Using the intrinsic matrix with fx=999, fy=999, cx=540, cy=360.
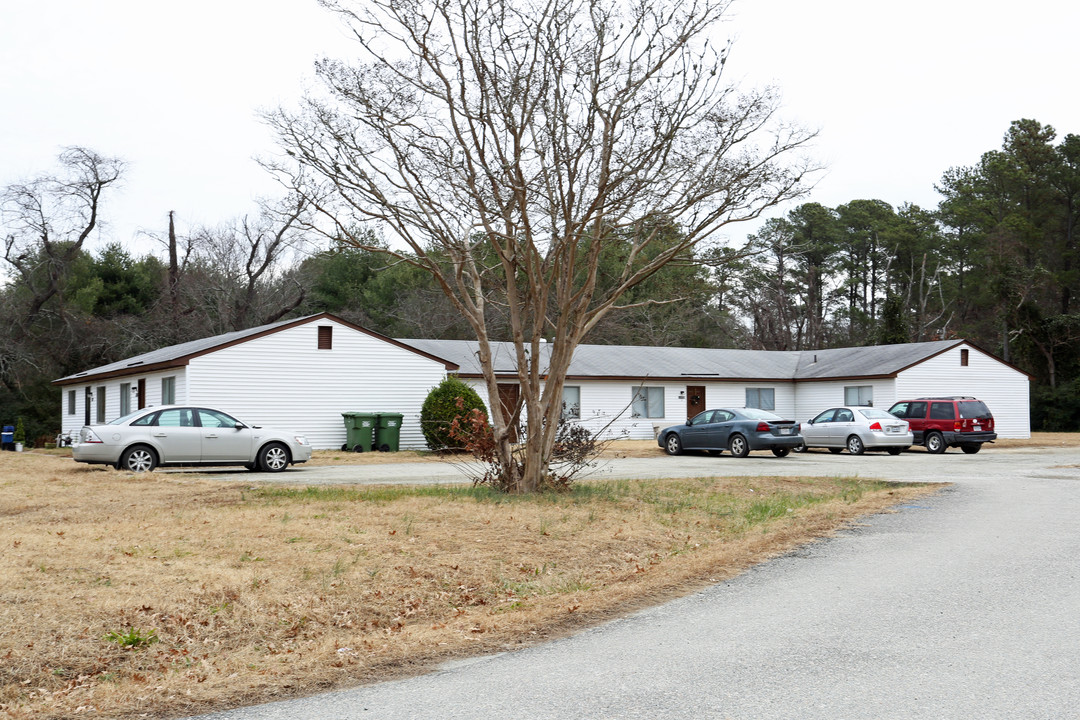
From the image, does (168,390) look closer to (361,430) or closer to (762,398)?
(361,430)

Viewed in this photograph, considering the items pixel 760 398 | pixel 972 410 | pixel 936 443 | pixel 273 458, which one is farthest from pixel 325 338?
pixel 760 398

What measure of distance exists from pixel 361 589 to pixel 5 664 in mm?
2630

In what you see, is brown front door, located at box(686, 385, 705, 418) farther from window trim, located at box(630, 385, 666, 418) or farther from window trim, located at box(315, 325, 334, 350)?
window trim, located at box(315, 325, 334, 350)

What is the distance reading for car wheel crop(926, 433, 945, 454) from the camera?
1155 inches

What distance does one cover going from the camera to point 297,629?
679 centimetres

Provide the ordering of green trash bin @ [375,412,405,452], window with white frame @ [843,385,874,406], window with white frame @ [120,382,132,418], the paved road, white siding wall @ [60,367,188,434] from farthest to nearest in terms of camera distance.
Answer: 1. window with white frame @ [843,385,874,406]
2. window with white frame @ [120,382,132,418]
3. green trash bin @ [375,412,405,452]
4. white siding wall @ [60,367,188,434]
5. the paved road

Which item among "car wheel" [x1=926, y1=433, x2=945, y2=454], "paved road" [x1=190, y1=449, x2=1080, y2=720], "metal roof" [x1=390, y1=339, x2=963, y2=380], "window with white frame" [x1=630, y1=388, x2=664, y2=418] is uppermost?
"metal roof" [x1=390, y1=339, x2=963, y2=380]

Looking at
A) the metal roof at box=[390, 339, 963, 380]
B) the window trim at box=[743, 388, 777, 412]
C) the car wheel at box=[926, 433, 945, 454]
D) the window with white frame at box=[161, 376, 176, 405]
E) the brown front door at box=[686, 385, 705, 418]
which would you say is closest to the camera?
the window with white frame at box=[161, 376, 176, 405]

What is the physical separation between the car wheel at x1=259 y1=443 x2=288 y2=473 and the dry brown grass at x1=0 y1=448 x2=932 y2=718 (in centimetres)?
679

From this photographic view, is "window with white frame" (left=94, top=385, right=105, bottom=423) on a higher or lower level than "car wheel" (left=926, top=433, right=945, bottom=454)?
higher

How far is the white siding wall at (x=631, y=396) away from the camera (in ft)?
121

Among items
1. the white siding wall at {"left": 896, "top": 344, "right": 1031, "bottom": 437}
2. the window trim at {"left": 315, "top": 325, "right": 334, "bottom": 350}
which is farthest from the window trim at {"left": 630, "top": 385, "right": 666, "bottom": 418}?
the window trim at {"left": 315, "top": 325, "right": 334, "bottom": 350}

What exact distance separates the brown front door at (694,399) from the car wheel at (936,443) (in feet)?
37.0

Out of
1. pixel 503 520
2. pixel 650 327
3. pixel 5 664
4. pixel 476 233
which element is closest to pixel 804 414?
pixel 650 327
